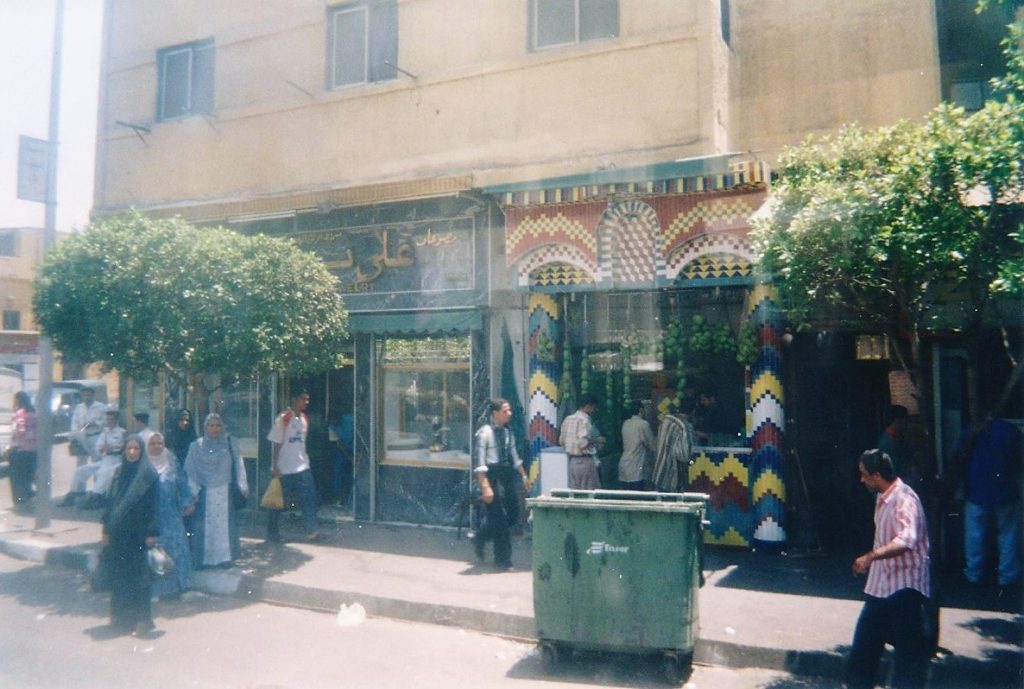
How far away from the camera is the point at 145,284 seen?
322 inches

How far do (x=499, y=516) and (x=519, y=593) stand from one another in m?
1.01

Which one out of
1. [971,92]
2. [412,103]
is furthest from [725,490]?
[412,103]

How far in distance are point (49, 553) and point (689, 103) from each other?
923cm

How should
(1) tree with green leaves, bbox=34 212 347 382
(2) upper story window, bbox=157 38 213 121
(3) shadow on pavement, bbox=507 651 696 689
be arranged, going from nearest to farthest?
1. (3) shadow on pavement, bbox=507 651 696 689
2. (1) tree with green leaves, bbox=34 212 347 382
3. (2) upper story window, bbox=157 38 213 121

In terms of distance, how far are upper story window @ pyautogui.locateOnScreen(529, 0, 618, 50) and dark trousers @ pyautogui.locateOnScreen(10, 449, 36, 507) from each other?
989cm

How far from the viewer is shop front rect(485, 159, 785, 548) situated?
867cm

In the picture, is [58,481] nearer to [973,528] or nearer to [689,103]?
[689,103]

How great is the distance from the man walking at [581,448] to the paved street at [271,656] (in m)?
2.58

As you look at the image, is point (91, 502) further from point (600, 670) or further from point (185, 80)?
point (600, 670)

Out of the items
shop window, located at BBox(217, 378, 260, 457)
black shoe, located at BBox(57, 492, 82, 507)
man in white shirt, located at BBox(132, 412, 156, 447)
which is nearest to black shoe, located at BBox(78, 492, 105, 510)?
black shoe, located at BBox(57, 492, 82, 507)

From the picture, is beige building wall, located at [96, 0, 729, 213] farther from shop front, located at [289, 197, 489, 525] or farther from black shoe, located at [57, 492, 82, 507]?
black shoe, located at [57, 492, 82, 507]

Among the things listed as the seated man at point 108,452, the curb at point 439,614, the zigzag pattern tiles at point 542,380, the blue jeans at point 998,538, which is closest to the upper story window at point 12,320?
the seated man at point 108,452

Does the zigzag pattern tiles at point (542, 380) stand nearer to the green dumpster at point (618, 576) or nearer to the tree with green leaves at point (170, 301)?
the tree with green leaves at point (170, 301)

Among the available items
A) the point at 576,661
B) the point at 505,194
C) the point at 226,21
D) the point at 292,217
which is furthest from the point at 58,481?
the point at 576,661
